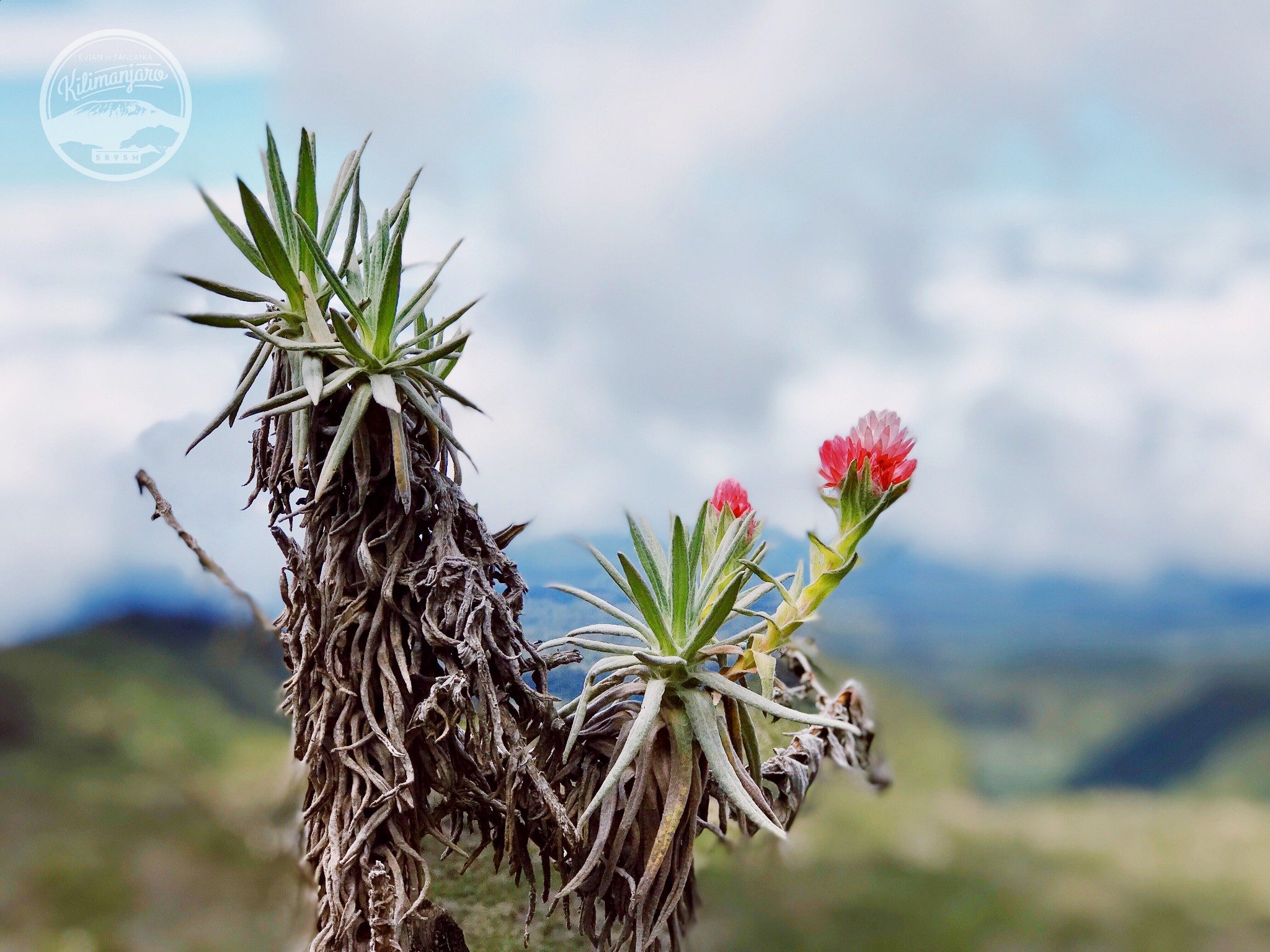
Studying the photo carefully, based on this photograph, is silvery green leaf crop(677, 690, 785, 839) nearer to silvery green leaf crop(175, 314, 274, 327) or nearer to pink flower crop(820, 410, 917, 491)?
pink flower crop(820, 410, 917, 491)

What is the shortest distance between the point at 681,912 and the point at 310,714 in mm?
484

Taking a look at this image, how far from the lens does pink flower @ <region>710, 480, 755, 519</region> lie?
116 cm

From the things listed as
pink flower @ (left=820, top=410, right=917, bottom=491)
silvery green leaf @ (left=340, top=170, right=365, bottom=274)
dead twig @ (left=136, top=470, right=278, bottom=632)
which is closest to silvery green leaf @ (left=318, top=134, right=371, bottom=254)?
silvery green leaf @ (left=340, top=170, right=365, bottom=274)

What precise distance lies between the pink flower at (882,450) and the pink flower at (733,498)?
0.16 metres

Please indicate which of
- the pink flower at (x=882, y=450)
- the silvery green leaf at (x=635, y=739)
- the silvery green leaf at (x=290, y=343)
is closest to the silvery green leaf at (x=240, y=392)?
the silvery green leaf at (x=290, y=343)

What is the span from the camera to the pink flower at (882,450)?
100 cm

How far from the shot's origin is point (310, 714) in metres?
0.95

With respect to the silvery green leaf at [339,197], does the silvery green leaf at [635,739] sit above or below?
below

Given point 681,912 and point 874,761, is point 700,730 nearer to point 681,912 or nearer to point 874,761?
point 681,912

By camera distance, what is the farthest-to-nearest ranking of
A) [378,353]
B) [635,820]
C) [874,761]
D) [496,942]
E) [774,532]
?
1. [874,761]
2. [774,532]
3. [496,942]
4. [635,820]
5. [378,353]

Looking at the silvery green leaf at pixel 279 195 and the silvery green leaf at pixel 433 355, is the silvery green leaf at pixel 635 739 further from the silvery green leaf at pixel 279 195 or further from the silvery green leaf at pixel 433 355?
the silvery green leaf at pixel 279 195

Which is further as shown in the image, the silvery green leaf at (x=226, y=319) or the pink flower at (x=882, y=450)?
the pink flower at (x=882, y=450)

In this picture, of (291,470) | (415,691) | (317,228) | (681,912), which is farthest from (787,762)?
(317,228)

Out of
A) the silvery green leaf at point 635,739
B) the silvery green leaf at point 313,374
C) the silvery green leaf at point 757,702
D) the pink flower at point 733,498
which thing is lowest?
the silvery green leaf at point 635,739
